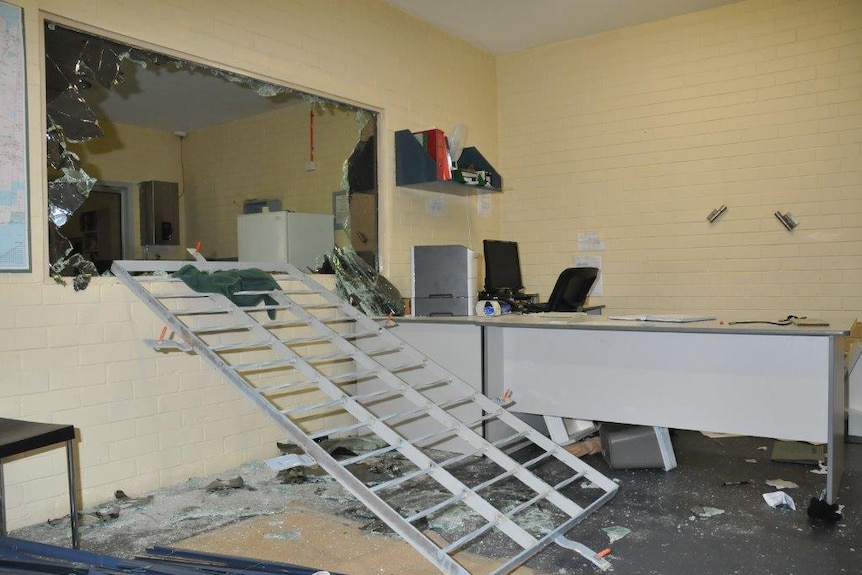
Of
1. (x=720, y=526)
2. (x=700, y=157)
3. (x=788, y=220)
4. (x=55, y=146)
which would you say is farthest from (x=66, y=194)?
(x=788, y=220)

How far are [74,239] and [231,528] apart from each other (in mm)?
1546

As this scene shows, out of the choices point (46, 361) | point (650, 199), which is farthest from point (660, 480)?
point (46, 361)

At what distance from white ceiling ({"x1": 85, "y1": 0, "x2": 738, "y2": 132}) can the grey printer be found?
4.82 feet

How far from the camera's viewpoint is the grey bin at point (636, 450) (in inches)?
142

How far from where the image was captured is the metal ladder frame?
7.66ft

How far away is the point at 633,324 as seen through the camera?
3.42 meters

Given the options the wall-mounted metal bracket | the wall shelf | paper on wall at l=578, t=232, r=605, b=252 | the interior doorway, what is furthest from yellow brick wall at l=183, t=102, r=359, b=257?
the wall-mounted metal bracket

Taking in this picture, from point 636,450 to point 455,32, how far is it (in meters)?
3.54

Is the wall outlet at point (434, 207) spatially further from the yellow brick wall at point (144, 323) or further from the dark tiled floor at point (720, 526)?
the dark tiled floor at point (720, 526)

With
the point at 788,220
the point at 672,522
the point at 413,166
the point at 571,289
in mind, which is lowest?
the point at 672,522

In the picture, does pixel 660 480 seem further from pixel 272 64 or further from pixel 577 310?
pixel 272 64

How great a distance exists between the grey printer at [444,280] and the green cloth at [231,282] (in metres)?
1.01

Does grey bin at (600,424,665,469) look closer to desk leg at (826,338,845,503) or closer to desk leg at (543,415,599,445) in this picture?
desk leg at (543,415,599,445)

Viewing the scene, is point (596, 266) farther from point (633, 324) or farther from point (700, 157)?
point (633, 324)
